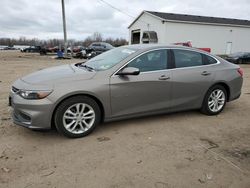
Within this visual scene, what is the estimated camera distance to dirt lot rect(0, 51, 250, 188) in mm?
2959

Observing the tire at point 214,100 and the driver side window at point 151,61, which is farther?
the tire at point 214,100

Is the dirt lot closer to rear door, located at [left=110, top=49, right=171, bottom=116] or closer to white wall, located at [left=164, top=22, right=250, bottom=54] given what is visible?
rear door, located at [left=110, top=49, right=171, bottom=116]

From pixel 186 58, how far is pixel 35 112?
3.04 m

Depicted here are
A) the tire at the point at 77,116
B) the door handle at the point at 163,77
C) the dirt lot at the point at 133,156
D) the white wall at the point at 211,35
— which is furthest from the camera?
the white wall at the point at 211,35

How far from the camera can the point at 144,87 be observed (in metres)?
4.46

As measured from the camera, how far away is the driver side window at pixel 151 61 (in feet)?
14.7

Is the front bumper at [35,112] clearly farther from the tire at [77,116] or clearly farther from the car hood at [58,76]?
the car hood at [58,76]

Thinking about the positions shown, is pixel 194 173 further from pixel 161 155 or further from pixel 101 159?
pixel 101 159

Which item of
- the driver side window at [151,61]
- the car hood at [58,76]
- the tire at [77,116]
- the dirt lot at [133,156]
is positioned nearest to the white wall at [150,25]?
the driver side window at [151,61]

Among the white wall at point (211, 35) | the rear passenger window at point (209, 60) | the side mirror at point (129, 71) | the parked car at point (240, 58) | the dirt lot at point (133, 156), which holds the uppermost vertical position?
the white wall at point (211, 35)

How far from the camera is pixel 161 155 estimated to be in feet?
11.7

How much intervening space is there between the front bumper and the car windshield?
3.83 feet

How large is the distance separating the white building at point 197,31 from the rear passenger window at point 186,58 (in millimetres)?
24498

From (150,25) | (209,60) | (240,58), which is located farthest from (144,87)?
(150,25)
